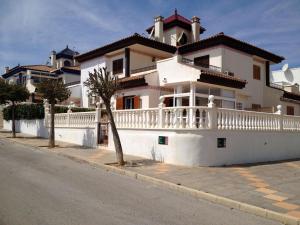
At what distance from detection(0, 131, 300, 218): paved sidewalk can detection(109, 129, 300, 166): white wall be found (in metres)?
0.48

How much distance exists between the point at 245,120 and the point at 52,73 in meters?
32.8

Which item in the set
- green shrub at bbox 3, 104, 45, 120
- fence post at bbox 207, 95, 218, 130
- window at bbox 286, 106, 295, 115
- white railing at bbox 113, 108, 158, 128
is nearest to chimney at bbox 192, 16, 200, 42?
window at bbox 286, 106, 295, 115

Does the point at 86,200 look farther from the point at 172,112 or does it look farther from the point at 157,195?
the point at 172,112

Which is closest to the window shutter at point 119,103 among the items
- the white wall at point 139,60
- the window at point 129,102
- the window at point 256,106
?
the window at point 129,102

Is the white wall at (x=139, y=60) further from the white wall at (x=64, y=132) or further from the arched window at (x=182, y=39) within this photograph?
the white wall at (x=64, y=132)

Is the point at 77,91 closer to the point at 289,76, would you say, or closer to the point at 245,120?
the point at 245,120

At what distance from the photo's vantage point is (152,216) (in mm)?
6000

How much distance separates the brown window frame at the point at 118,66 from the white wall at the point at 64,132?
676 centimetres

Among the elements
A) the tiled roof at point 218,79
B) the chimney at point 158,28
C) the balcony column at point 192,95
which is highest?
the chimney at point 158,28

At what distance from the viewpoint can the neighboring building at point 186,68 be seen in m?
18.9

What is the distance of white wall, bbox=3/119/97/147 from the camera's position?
17031mm

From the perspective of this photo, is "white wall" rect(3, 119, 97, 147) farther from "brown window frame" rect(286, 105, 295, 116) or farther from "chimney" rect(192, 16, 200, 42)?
"brown window frame" rect(286, 105, 295, 116)

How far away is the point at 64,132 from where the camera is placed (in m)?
19.7

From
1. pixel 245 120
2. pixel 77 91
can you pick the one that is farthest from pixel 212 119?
pixel 77 91
